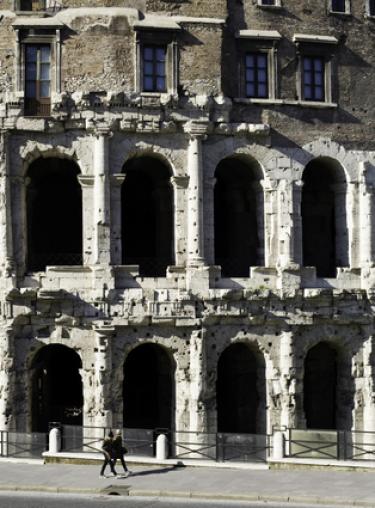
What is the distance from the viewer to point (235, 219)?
34.8 m

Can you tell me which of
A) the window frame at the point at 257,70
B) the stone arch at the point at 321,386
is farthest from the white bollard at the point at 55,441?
the window frame at the point at 257,70

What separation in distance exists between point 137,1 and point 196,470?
14480 mm

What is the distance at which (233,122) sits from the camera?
32.1 m

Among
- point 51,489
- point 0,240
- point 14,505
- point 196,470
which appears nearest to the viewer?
point 14,505

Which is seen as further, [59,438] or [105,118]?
[105,118]

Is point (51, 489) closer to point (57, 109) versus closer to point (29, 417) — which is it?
point (29, 417)

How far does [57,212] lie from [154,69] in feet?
21.7

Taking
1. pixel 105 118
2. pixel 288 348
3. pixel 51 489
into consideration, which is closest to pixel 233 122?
pixel 105 118

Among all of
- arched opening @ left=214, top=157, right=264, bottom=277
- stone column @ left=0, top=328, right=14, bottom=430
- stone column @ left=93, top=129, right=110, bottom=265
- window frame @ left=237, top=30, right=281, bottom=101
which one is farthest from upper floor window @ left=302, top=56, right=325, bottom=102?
stone column @ left=0, top=328, right=14, bottom=430

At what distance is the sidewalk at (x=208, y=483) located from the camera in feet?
76.5

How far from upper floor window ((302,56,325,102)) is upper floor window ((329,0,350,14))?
1805 mm

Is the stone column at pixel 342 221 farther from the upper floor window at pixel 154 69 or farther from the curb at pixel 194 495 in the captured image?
the curb at pixel 194 495

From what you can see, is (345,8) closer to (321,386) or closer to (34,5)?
(34,5)

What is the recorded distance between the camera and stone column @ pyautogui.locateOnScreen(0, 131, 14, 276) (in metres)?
30.6
